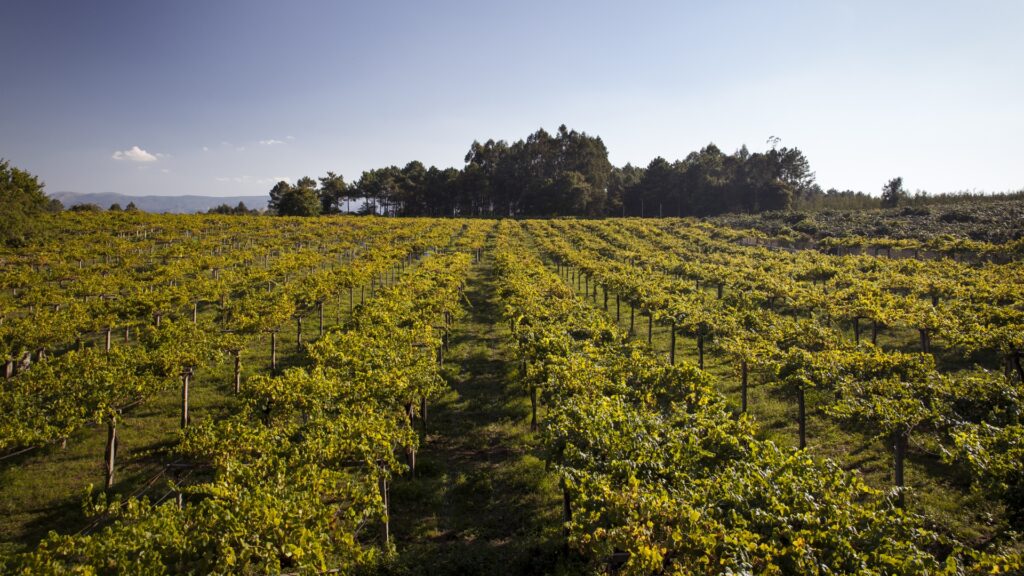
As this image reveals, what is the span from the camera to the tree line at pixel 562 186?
11462 centimetres

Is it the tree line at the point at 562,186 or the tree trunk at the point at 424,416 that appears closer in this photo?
the tree trunk at the point at 424,416

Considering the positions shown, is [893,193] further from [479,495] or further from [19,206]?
[19,206]

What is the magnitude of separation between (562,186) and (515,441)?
109 metres

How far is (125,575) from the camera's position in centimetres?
738

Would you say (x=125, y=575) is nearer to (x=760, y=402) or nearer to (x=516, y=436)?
(x=516, y=436)

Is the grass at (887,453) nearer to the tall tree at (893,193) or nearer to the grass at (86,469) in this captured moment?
the grass at (86,469)

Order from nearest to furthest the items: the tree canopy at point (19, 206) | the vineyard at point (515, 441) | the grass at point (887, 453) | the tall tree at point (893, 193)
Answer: the vineyard at point (515, 441), the grass at point (887, 453), the tree canopy at point (19, 206), the tall tree at point (893, 193)

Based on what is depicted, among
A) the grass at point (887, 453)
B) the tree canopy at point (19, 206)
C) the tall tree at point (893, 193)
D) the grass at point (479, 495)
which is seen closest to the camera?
the grass at point (479, 495)

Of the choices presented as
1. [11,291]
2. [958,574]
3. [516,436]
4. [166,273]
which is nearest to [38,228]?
[11,291]

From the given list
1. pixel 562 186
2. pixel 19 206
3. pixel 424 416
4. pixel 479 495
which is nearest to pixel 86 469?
pixel 424 416

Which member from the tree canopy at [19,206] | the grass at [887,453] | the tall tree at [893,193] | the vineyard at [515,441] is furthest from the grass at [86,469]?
the tall tree at [893,193]

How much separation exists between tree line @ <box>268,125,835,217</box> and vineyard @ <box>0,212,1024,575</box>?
87.0 meters

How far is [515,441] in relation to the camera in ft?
63.3

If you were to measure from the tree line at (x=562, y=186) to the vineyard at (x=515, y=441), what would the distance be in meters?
87.0
